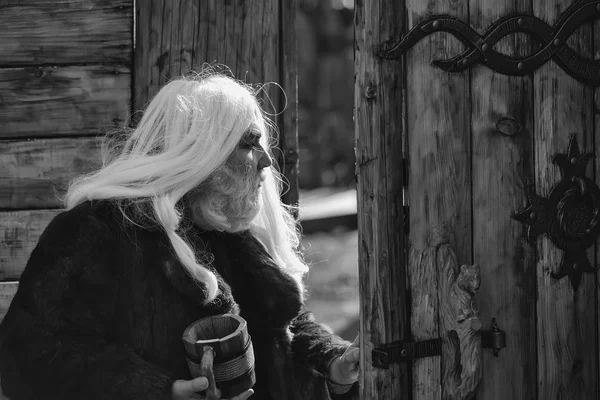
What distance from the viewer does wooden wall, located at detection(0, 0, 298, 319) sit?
11.8 ft

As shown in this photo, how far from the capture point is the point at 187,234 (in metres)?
3.08

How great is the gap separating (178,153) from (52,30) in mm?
1004

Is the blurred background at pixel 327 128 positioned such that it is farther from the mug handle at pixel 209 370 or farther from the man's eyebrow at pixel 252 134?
the mug handle at pixel 209 370

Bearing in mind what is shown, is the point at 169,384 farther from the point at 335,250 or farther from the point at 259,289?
the point at 335,250

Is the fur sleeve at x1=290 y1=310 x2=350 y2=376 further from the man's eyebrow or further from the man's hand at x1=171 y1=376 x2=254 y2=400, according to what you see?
the man's eyebrow

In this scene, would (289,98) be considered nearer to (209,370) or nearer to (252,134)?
(252,134)

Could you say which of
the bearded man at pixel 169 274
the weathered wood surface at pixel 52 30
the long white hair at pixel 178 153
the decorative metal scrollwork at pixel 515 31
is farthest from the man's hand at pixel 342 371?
the weathered wood surface at pixel 52 30

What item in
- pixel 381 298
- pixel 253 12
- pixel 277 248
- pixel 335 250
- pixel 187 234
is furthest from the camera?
pixel 335 250

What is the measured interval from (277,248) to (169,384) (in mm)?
781

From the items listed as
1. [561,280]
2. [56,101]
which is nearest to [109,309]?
[56,101]

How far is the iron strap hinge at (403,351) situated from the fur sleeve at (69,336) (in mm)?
639

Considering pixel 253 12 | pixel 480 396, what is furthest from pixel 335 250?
pixel 480 396

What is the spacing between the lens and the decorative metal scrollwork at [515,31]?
8.96 ft

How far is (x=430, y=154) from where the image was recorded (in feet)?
9.09
